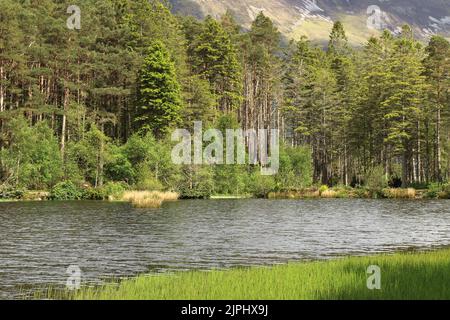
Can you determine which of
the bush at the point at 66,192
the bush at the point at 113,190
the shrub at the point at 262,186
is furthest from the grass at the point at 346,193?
the bush at the point at 66,192

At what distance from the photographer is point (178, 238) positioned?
94.4 ft

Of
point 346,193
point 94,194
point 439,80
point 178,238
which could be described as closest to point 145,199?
point 94,194

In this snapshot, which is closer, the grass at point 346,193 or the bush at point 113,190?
the bush at point 113,190

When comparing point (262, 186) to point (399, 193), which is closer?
point (399, 193)

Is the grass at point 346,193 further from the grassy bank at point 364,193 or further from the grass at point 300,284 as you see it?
the grass at point 300,284

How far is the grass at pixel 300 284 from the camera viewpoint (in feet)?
42.3

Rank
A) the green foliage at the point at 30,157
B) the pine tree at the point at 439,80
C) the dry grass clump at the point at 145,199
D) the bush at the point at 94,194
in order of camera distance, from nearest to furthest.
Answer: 1. the dry grass clump at the point at 145,199
2. the green foliage at the point at 30,157
3. the bush at the point at 94,194
4. the pine tree at the point at 439,80

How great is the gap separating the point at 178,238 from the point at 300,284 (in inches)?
592

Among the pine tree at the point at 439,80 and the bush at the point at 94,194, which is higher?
the pine tree at the point at 439,80

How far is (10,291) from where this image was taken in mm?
15828

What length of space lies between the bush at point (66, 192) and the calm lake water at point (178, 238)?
13330 millimetres

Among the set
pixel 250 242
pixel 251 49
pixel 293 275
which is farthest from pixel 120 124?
pixel 293 275

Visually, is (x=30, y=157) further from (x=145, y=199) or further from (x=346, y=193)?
(x=346, y=193)
